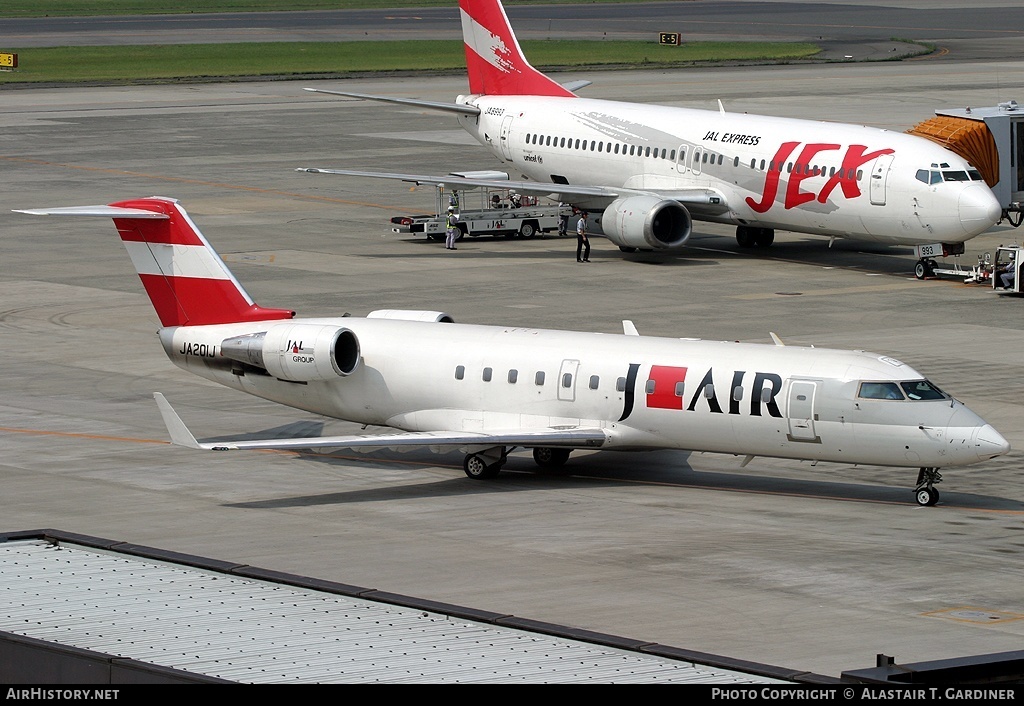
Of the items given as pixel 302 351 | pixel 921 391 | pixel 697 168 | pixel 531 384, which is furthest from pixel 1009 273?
pixel 302 351

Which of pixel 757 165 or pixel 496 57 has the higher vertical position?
pixel 496 57

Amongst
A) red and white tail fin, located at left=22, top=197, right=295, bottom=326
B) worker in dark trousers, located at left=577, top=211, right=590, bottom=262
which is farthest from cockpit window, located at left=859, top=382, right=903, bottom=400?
worker in dark trousers, located at left=577, top=211, right=590, bottom=262

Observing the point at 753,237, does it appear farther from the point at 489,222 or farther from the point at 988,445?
the point at 988,445

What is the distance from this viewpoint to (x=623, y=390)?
3241cm

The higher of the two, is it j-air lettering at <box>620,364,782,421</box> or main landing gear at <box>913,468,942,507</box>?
j-air lettering at <box>620,364,782,421</box>

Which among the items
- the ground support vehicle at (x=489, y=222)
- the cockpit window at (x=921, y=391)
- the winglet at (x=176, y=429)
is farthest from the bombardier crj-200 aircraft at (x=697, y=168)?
the winglet at (x=176, y=429)

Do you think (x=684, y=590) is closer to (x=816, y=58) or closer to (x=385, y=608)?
(x=385, y=608)

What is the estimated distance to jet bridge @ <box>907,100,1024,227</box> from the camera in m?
58.2

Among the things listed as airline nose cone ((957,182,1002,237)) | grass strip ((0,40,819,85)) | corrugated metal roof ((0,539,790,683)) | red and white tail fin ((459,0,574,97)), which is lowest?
corrugated metal roof ((0,539,790,683))

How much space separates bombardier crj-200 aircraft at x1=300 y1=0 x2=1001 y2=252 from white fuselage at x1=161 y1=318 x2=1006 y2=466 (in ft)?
74.6

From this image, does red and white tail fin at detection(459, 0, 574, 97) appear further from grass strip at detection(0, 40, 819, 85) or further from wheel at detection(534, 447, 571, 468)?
grass strip at detection(0, 40, 819, 85)

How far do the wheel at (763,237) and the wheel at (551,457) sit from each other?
28434 mm

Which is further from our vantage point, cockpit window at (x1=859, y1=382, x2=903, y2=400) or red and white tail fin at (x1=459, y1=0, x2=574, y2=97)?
red and white tail fin at (x1=459, y1=0, x2=574, y2=97)

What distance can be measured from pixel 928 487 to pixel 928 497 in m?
0.18
